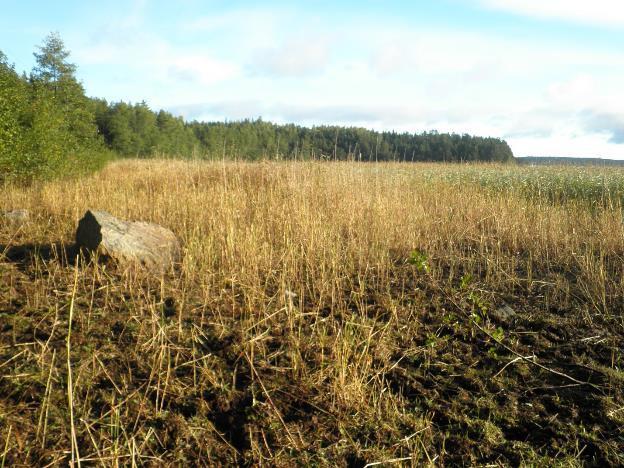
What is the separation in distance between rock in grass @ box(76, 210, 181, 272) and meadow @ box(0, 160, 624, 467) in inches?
6.0

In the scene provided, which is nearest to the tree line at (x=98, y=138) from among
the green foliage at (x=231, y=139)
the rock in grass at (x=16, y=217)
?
the green foliage at (x=231, y=139)

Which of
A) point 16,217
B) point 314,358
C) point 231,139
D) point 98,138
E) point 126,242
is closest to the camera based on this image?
point 314,358

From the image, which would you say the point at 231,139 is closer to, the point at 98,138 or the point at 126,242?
the point at 98,138

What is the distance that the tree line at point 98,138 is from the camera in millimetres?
11570

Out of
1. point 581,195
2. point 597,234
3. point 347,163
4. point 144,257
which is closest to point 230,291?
point 144,257

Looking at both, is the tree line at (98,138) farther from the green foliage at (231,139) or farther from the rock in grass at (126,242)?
the rock in grass at (126,242)

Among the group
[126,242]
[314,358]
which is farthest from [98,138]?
[314,358]

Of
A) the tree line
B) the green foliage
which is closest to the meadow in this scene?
the tree line

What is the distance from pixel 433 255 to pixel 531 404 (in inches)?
102

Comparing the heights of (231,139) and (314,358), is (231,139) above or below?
above

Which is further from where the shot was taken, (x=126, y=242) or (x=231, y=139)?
(x=231, y=139)

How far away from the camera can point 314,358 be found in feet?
10.2

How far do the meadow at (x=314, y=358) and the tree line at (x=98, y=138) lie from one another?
147 inches

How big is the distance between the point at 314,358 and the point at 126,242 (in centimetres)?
233
